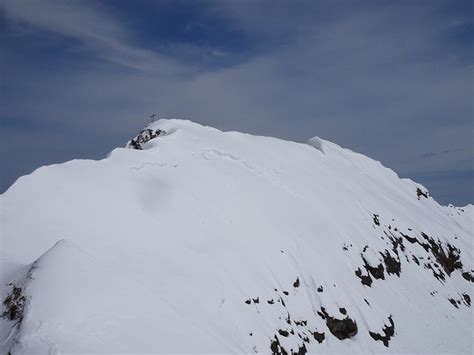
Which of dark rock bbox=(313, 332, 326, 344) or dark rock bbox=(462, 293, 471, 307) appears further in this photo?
dark rock bbox=(462, 293, 471, 307)

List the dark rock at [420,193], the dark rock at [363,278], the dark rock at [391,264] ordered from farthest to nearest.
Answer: the dark rock at [420,193] < the dark rock at [391,264] < the dark rock at [363,278]

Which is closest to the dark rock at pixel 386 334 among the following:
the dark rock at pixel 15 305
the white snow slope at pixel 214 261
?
the white snow slope at pixel 214 261

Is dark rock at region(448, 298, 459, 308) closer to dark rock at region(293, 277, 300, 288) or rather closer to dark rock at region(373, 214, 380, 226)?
dark rock at region(373, 214, 380, 226)

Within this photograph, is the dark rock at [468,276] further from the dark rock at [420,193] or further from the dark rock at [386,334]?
the dark rock at [386,334]

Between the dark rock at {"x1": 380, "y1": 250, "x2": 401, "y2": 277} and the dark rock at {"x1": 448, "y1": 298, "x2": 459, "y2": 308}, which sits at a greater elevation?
the dark rock at {"x1": 380, "y1": 250, "x2": 401, "y2": 277}

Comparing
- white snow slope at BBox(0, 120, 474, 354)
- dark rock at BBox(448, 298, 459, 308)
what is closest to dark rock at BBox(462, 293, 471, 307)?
white snow slope at BBox(0, 120, 474, 354)

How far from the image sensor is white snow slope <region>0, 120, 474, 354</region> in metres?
11.4

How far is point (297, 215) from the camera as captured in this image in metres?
25.1

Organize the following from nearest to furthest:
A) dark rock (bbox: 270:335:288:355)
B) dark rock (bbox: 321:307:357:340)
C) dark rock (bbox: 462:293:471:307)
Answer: dark rock (bbox: 270:335:288:355), dark rock (bbox: 321:307:357:340), dark rock (bbox: 462:293:471:307)

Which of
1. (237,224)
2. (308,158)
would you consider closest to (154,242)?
(237,224)

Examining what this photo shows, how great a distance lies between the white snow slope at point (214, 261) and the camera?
11352 mm

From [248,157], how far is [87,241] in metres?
17.1

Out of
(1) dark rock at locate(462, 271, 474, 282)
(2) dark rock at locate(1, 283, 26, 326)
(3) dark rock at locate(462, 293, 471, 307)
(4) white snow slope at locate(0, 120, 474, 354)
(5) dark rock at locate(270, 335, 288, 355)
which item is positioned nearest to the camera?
(2) dark rock at locate(1, 283, 26, 326)

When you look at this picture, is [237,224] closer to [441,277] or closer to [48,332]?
[48,332]
